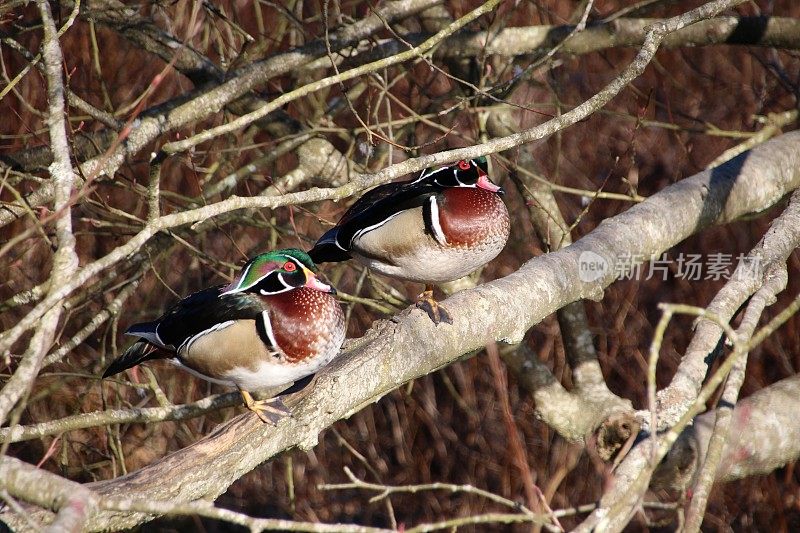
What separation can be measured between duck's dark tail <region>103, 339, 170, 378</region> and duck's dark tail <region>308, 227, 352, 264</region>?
1.99 feet

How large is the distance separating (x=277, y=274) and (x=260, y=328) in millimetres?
165

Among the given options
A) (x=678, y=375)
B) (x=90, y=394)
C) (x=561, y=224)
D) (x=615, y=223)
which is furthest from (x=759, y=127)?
(x=90, y=394)

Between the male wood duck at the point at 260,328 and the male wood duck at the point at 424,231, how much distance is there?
1.09ft

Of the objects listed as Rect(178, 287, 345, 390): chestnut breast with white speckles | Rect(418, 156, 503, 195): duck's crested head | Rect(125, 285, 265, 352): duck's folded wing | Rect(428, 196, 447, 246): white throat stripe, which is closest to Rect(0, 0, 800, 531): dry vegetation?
Rect(418, 156, 503, 195): duck's crested head

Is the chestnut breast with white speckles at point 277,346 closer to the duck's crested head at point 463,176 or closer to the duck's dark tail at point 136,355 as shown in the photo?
the duck's dark tail at point 136,355

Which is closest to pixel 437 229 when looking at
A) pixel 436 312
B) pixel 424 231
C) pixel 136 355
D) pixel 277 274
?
pixel 424 231

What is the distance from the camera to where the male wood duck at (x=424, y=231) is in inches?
A: 106

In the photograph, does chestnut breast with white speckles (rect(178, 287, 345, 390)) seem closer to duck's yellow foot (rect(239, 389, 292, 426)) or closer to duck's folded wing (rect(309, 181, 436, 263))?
duck's yellow foot (rect(239, 389, 292, 426))

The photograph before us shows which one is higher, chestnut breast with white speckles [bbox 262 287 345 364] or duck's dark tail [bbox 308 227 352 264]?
duck's dark tail [bbox 308 227 352 264]

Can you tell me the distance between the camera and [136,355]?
8.34 ft

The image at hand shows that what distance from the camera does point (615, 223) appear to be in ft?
9.26

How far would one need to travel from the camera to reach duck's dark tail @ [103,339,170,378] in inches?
99.4

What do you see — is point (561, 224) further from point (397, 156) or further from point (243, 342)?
point (243, 342)

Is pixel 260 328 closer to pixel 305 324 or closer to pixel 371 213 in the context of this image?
pixel 305 324
